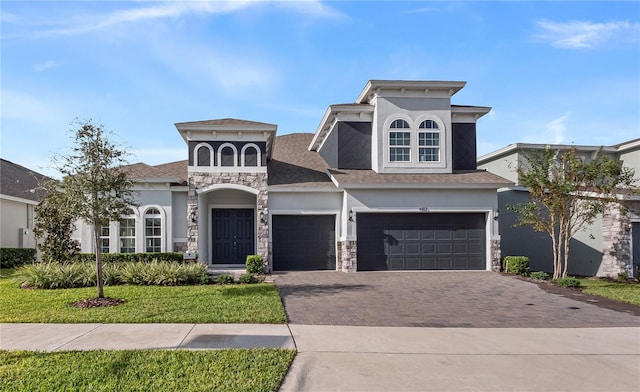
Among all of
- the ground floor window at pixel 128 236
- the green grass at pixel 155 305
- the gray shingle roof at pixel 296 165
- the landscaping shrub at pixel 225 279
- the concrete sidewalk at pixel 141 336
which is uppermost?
the gray shingle roof at pixel 296 165

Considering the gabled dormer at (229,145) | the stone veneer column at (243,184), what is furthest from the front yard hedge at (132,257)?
the gabled dormer at (229,145)

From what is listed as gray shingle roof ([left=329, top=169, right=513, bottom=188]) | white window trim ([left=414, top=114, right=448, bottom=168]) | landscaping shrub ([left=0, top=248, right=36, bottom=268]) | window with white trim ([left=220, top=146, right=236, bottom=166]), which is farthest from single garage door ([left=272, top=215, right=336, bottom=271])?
landscaping shrub ([left=0, top=248, right=36, bottom=268])

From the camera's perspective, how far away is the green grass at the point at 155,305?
8734 millimetres

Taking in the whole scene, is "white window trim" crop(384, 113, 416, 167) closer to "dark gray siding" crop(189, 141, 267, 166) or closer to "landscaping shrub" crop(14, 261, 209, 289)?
"dark gray siding" crop(189, 141, 267, 166)

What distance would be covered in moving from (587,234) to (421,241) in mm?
6876

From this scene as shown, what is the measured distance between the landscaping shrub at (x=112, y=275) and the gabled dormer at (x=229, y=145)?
483cm

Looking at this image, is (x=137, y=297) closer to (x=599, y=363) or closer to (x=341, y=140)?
(x=599, y=363)

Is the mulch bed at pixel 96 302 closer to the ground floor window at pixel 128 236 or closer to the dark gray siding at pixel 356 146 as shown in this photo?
the ground floor window at pixel 128 236

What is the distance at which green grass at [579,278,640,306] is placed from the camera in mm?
12327

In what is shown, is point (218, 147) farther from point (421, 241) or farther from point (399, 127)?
point (421, 241)

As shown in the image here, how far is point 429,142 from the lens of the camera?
19219 millimetres

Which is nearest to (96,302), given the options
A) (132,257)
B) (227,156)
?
(132,257)

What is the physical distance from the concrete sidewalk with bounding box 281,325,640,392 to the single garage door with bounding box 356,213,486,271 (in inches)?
373

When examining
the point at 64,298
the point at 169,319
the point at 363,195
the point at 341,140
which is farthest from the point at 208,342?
the point at 341,140
